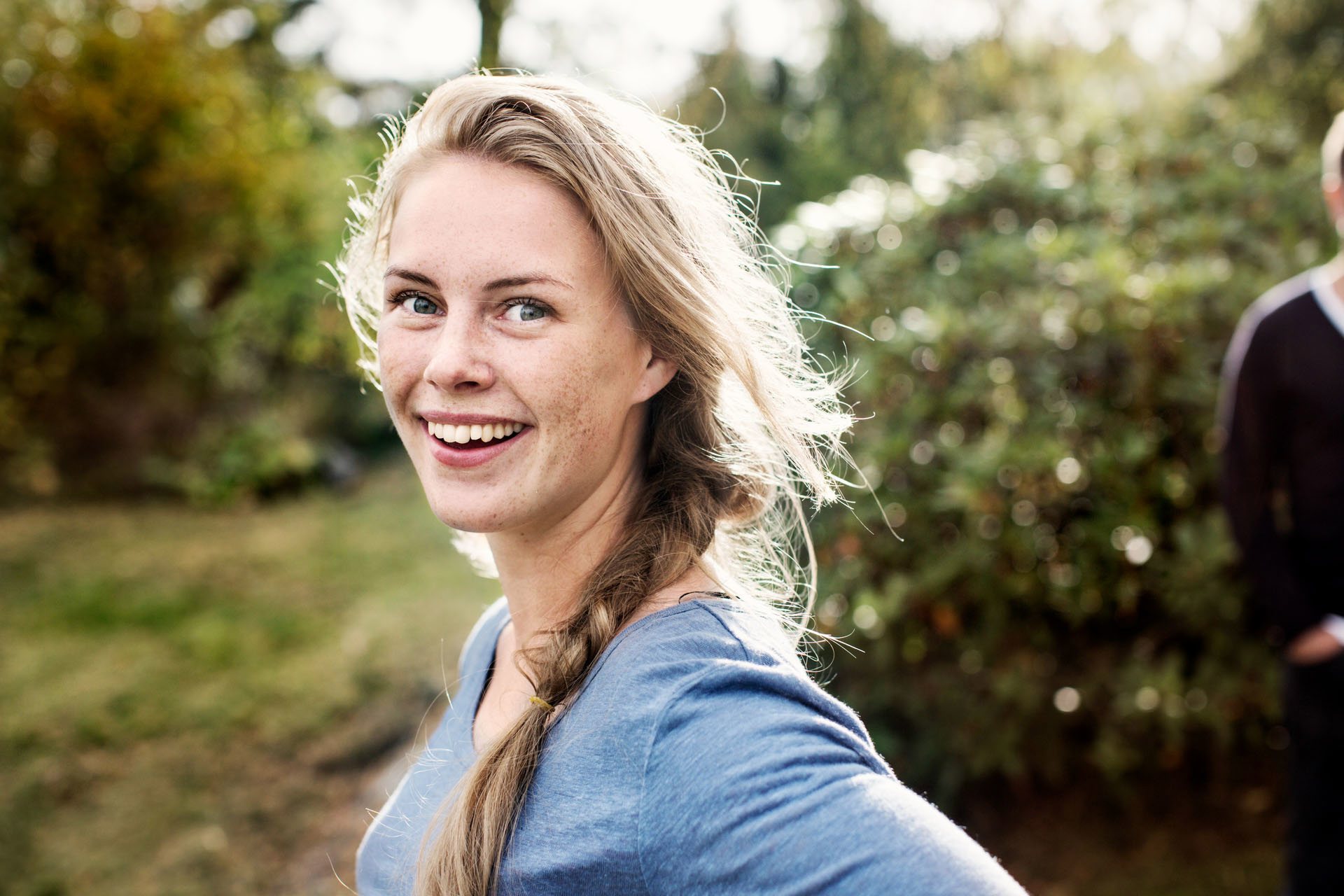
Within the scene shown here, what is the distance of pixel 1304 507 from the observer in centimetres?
257

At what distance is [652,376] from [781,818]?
0.73m

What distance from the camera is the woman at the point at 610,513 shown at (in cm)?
92

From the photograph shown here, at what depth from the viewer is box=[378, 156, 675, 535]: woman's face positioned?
1.29m

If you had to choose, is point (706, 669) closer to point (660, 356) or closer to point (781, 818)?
point (781, 818)

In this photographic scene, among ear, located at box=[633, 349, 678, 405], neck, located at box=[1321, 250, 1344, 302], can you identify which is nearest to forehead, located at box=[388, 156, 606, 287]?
ear, located at box=[633, 349, 678, 405]

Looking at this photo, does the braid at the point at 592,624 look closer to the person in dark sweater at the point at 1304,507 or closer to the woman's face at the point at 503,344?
the woman's face at the point at 503,344

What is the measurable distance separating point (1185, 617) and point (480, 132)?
284cm

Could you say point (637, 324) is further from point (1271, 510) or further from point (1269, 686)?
point (1269, 686)

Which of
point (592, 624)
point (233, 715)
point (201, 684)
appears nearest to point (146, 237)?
point (201, 684)

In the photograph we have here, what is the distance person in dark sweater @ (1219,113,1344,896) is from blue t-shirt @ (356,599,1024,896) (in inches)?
82.2

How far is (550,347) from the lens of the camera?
1296 millimetres

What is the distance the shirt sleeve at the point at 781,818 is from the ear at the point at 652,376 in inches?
21.8

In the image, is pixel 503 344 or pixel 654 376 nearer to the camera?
pixel 503 344

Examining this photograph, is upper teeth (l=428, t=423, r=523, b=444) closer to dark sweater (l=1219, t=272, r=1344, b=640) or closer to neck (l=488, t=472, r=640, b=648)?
neck (l=488, t=472, r=640, b=648)
